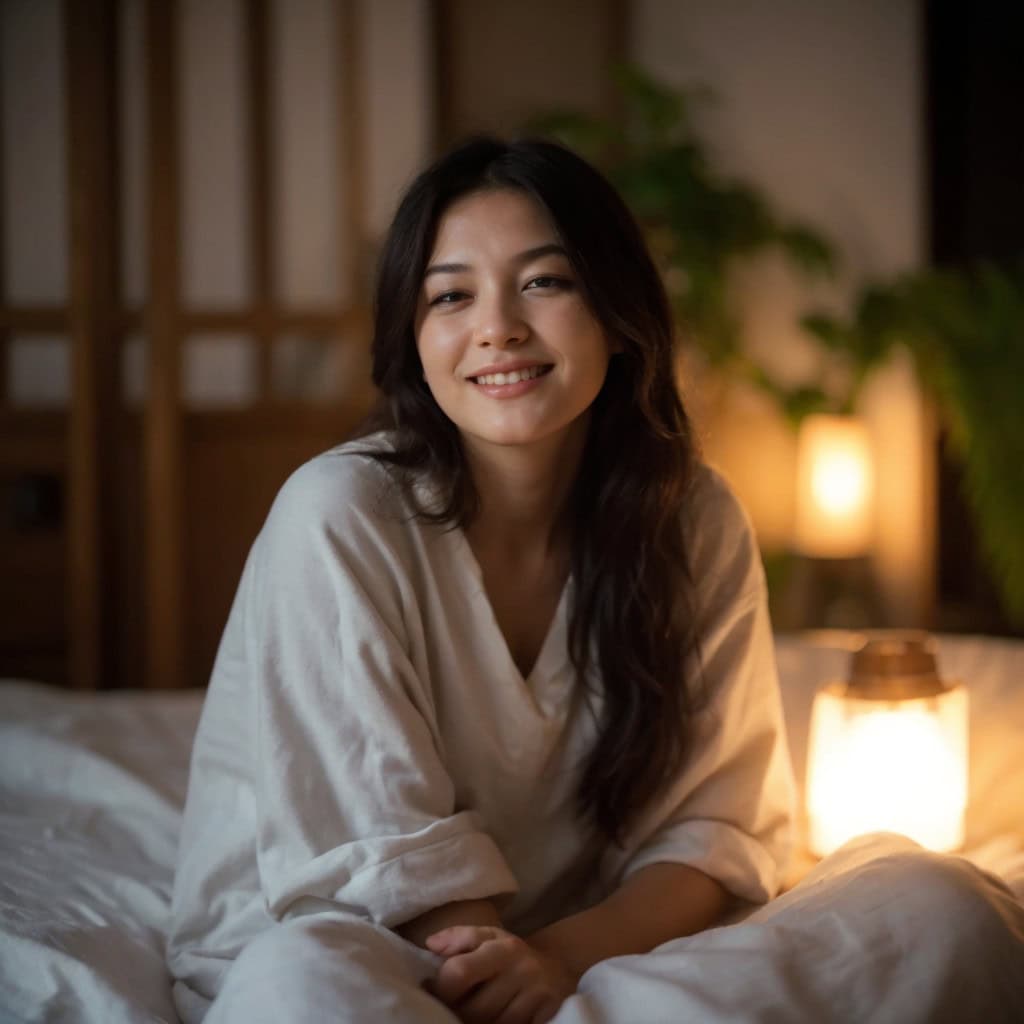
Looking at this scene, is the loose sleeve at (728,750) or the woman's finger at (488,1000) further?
the loose sleeve at (728,750)

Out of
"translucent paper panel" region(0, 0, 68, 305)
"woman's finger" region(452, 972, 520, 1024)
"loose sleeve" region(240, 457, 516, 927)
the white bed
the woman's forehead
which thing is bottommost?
the white bed

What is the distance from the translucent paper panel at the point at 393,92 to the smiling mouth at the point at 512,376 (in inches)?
90.0

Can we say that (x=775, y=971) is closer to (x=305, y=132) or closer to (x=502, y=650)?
(x=502, y=650)

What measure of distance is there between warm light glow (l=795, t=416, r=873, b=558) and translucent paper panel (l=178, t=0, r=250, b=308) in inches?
64.4

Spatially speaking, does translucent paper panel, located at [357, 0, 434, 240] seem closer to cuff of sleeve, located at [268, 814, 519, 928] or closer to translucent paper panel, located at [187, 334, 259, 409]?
translucent paper panel, located at [187, 334, 259, 409]

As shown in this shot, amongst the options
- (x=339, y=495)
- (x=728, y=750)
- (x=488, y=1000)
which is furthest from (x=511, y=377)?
(x=488, y=1000)

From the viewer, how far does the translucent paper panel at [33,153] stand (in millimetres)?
3322

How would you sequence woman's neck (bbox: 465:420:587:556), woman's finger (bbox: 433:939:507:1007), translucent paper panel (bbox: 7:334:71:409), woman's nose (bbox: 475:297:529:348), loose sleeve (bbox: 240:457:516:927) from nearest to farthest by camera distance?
woman's finger (bbox: 433:939:507:1007) → loose sleeve (bbox: 240:457:516:927) → woman's nose (bbox: 475:297:529:348) → woman's neck (bbox: 465:420:587:556) → translucent paper panel (bbox: 7:334:71:409)

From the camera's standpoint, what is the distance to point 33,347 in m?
3.41

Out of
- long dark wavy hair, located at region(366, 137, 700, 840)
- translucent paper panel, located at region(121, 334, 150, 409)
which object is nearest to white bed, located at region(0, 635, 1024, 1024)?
long dark wavy hair, located at region(366, 137, 700, 840)

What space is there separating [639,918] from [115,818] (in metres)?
0.75

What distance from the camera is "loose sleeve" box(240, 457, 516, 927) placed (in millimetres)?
1164

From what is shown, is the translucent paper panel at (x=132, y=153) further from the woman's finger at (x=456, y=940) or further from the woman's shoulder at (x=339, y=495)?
the woman's finger at (x=456, y=940)

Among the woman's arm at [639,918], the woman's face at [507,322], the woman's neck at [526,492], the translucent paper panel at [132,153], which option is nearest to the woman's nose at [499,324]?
the woman's face at [507,322]
